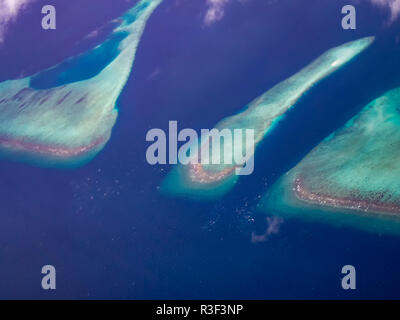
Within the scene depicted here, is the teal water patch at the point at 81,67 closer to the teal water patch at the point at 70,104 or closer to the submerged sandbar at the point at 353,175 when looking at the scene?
the teal water patch at the point at 70,104

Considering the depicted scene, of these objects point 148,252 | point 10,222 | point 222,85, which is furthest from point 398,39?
point 10,222

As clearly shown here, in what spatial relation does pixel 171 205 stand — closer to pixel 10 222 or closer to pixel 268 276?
pixel 268 276

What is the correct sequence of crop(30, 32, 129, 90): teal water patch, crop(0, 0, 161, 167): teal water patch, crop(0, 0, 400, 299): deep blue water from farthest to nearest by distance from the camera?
crop(30, 32, 129, 90): teal water patch
crop(0, 0, 161, 167): teal water patch
crop(0, 0, 400, 299): deep blue water

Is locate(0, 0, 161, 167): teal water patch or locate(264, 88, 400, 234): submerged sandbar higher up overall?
locate(0, 0, 161, 167): teal water patch

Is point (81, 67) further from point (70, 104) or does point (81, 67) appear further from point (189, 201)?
point (189, 201)

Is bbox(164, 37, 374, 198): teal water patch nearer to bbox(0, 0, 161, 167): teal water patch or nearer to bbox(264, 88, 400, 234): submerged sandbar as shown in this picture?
bbox(264, 88, 400, 234): submerged sandbar

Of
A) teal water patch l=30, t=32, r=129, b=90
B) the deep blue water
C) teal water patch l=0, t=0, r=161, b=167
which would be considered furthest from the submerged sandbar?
teal water patch l=30, t=32, r=129, b=90

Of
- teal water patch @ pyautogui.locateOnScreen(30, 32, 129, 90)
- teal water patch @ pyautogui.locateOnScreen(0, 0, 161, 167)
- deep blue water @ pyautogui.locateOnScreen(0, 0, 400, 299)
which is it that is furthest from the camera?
Answer: teal water patch @ pyautogui.locateOnScreen(30, 32, 129, 90)

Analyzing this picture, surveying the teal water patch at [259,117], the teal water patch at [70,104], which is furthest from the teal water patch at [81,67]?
the teal water patch at [259,117]
